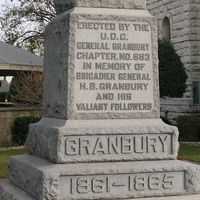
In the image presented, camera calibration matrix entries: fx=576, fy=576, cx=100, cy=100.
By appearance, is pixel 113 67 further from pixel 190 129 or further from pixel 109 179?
pixel 190 129

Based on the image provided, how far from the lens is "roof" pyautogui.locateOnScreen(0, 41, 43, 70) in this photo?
22641mm

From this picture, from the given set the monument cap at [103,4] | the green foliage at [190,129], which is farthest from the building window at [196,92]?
the monument cap at [103,4]

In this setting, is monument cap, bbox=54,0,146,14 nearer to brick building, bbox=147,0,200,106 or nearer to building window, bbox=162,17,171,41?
brick building, bbox=147,0,200,106

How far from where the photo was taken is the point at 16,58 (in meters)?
23.7

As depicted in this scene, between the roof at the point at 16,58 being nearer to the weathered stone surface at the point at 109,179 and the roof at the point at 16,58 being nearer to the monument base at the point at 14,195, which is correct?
the monument base at the point at 14,195

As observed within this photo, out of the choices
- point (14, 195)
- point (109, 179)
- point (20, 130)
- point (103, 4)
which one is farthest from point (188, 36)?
point (109, 179)

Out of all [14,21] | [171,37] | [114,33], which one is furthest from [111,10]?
[14,21]

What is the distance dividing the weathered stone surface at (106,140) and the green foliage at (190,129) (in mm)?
15336

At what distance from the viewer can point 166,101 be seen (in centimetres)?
2786

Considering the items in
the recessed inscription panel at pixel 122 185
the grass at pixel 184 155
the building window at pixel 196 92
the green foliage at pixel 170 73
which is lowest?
the grass at pixel 184 155

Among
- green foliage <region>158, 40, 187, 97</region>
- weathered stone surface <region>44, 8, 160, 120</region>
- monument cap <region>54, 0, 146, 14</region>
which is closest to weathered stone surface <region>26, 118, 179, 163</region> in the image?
weathered stone surface <region>44, 8, 160, 120</region>

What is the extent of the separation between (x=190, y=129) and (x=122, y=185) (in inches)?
643

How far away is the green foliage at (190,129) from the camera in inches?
870

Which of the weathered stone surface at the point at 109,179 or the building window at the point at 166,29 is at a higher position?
the building window at the point at 166,29
